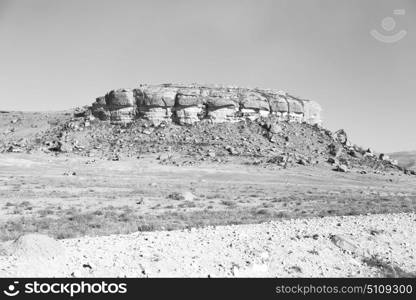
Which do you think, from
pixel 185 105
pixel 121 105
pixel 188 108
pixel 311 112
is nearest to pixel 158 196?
pixel 185 105

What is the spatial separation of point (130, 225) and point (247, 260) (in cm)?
764

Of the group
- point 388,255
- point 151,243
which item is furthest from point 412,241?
point 151,243

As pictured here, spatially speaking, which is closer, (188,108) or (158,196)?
(158,196)

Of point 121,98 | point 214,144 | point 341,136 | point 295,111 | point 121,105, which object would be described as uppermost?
point 121,98

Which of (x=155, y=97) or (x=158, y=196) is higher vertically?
(x=155, y=97)

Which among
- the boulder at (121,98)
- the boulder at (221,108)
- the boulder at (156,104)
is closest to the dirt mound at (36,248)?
the boulder at (156,104)

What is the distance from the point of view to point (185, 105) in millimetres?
67875

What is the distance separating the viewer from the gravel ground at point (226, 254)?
870 cm

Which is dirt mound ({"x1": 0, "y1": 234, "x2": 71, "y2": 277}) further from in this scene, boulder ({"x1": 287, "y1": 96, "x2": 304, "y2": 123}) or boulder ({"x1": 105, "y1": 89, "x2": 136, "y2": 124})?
boulder ({"x1": 287, "y1": 96, "x2": 304, "y2": 123})

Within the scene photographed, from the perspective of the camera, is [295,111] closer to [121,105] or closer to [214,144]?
[214,144]

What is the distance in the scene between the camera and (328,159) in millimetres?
63812

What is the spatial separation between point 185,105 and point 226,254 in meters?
58.8

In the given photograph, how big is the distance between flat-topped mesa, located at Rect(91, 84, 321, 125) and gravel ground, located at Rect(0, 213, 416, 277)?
183 feet

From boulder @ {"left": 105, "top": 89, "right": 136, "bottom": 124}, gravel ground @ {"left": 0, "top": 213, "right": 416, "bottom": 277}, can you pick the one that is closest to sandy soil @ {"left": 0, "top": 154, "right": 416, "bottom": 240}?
gravel ground @ {"left": 0, "top": 213, "right": 416, "bottom": 277}
